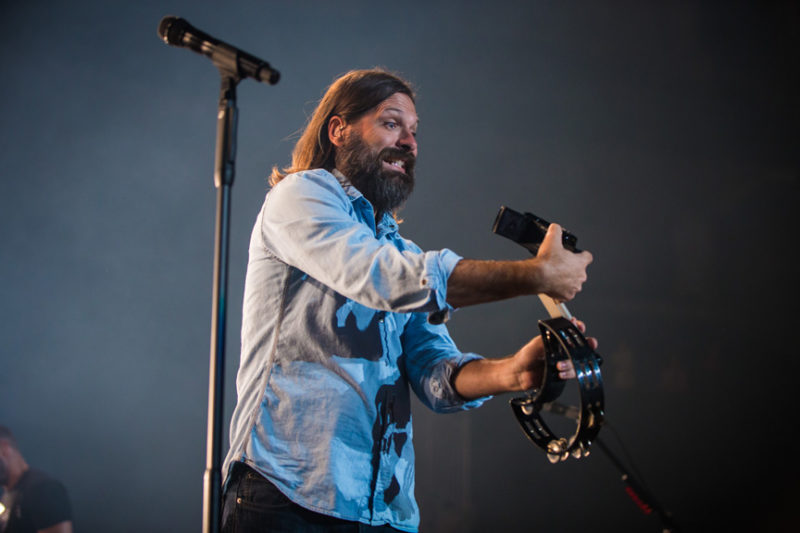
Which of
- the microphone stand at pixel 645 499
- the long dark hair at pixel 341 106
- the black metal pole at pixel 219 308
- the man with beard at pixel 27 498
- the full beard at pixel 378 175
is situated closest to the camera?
the black metal pole at pixel 219 308

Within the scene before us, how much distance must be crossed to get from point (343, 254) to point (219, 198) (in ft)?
0.97

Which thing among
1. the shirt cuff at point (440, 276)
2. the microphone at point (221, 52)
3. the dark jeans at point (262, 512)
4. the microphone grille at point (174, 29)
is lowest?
the dark jeans at point (262, 512)

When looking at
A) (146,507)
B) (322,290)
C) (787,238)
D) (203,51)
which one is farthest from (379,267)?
(787,238)

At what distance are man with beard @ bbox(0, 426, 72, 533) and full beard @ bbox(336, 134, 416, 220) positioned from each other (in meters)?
3.36

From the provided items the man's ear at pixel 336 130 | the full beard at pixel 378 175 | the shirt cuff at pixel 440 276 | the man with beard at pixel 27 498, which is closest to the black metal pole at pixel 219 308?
the shirt cuff at pixel 440 276

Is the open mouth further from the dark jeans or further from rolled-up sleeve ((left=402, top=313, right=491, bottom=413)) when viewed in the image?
the dark jeans

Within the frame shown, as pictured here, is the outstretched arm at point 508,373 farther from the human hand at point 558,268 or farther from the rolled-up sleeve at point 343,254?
the rolled-up sleeve at point 343,254

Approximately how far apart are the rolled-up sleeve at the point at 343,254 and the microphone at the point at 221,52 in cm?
30

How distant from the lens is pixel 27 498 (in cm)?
365

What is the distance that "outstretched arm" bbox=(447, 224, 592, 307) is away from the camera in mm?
1158

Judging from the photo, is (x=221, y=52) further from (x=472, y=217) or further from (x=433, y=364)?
(x=472, y=217)

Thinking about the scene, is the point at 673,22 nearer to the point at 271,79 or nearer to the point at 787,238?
the point at 787,238

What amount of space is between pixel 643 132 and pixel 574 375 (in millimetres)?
4105

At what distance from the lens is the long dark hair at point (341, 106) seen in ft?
6.43
